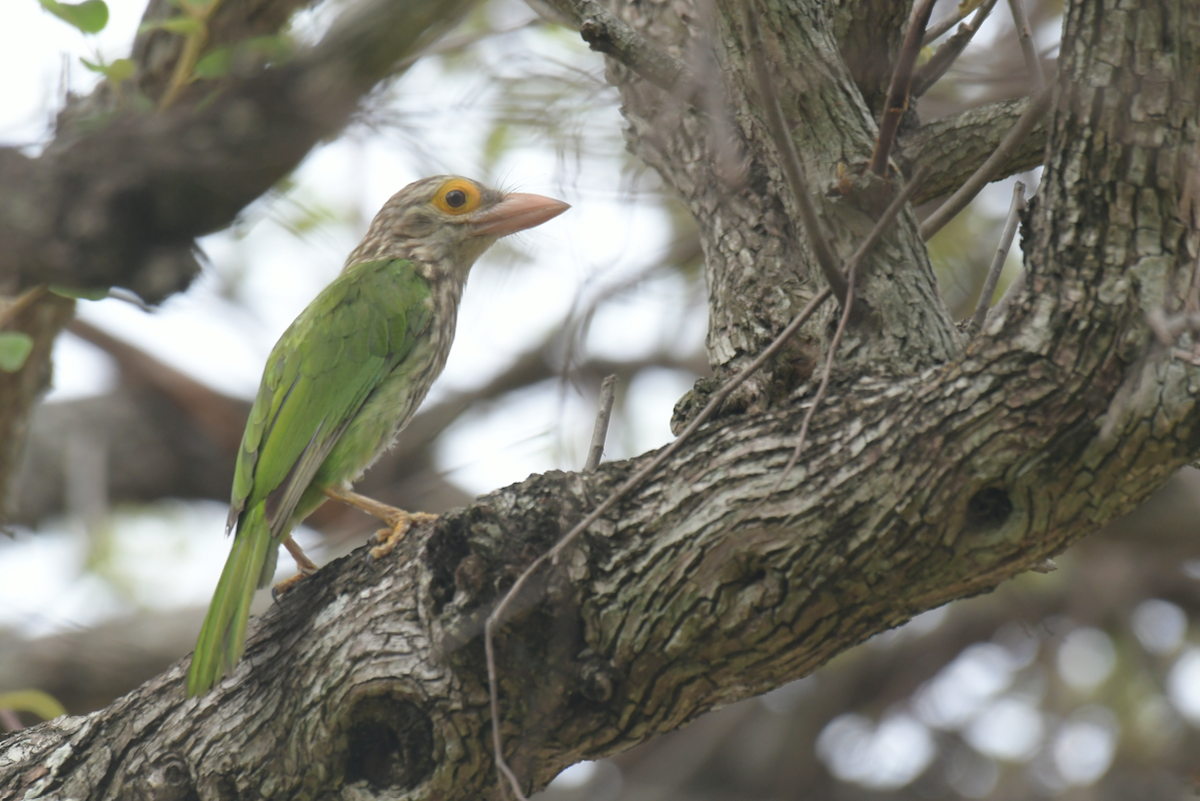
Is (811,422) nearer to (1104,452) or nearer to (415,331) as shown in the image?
(1104,452)

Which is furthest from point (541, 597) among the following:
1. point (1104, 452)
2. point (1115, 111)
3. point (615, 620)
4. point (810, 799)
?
point (810, 799)

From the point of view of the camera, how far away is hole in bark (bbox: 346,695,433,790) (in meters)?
2.71

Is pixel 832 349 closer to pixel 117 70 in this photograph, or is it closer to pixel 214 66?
pixel 214 66

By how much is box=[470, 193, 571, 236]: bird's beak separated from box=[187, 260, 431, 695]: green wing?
1.30ft

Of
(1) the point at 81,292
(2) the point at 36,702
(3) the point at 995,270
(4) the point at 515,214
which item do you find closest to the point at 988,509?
(3) the point at 995,270

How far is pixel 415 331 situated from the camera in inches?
169

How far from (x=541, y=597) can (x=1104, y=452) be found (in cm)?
126

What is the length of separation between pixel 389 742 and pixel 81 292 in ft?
4.39

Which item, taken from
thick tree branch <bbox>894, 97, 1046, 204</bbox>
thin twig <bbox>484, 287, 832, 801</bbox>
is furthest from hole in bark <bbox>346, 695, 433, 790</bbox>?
thick tree branch <bbox>894, 97, 1046, 204</bbox>

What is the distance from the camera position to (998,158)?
2.41 meters

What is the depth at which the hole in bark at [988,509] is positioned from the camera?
2.31 meters

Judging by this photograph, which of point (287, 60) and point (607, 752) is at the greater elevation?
point (287, 60)

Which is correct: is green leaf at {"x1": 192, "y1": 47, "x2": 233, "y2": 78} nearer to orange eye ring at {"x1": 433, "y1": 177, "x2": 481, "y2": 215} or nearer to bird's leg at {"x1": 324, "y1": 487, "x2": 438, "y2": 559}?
bird's leg at {"x1": 324, "y1": 487, "x2": 438, "y2": 559}

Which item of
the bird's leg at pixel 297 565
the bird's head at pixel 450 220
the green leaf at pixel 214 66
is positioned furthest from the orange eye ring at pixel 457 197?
the green leaf at pixel 214 66
